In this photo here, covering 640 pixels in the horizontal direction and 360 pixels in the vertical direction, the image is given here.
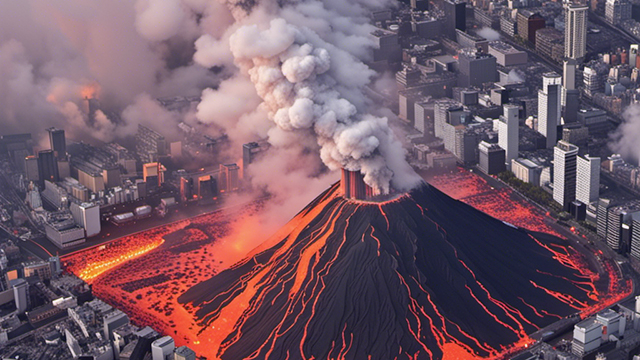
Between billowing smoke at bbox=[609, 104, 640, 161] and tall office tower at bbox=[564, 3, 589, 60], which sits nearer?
billowing smoke at bbox=[609, 104, 640, 161]

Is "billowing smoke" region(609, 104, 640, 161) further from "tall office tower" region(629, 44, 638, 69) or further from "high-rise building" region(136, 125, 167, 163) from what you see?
"high-rise building" region(136, 125, 167, 163)

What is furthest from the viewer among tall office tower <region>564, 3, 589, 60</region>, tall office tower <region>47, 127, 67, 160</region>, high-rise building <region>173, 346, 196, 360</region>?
tall office tower <region>564, 3, 589, 60</region>

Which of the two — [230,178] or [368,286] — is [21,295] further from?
[368,286]

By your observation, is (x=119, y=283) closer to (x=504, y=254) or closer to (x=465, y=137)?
(x=504, y=254)

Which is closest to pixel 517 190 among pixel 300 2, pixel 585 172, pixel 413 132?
pixel 585 172

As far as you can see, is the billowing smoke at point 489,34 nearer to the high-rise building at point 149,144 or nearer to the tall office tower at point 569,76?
the tall office tower at point 569,76

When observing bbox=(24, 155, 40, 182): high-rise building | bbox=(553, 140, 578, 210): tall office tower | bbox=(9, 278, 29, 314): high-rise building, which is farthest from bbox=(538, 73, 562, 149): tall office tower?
bbox=(9, 278, 29, 314): high-rise building

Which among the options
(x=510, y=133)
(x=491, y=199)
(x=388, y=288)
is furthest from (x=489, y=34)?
(x=388, y=288)
